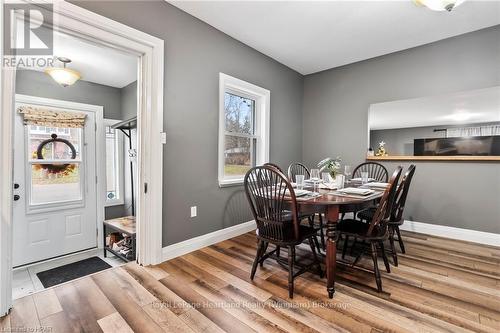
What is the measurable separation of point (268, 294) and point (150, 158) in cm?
159

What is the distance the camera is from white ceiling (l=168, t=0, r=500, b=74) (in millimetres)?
2449

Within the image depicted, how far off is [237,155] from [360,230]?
197cm

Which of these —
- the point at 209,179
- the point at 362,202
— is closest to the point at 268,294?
the point at 362,202

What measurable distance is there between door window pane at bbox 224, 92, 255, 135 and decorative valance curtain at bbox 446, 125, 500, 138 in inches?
107

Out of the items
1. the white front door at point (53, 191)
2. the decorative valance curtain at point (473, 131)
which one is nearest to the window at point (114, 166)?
the white front door at point (53, 191)

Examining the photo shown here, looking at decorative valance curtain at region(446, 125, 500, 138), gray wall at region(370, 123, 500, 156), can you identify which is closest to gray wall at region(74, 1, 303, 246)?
gray wall at region(370, 123, 500, 156)

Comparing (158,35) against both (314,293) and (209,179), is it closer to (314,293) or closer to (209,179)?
(209,179)

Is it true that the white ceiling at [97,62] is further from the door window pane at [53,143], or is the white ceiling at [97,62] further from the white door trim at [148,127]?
the door window pane at [53,143]

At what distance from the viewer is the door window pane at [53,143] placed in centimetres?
312

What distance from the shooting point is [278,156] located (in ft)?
13.1

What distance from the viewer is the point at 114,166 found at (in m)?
4.05

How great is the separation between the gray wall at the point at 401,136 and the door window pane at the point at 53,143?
4.57 metres

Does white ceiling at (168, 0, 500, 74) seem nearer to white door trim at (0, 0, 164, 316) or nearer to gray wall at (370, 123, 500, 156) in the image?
white door trim at (0, 0, 164, 316)

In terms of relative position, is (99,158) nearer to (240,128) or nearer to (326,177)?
(240,128)
